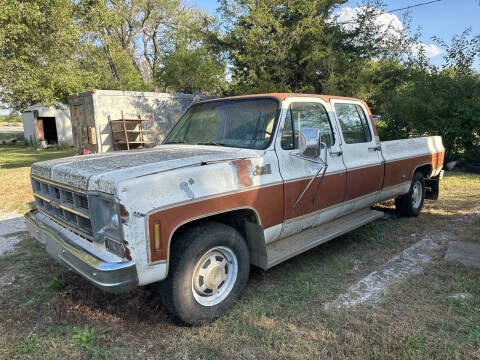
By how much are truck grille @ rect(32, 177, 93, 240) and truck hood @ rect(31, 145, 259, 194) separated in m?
0.10

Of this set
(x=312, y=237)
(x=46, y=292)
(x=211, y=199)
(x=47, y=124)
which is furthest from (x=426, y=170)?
(x=47, y=124)

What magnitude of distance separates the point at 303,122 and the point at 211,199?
1636 millimetres

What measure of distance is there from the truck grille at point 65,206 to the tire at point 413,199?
5.11 metres

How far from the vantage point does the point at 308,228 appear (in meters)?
3.91

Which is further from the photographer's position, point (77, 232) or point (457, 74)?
point (457, 74)

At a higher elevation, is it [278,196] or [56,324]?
[278,196]

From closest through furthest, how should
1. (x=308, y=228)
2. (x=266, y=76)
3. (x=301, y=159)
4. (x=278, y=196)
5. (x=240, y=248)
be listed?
(x=240, y=248)
(x=278, y=196)
(x=301, y=159)
(x=308, y=228)
(x=266, y=76)

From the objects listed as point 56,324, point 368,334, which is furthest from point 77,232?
point 368,334

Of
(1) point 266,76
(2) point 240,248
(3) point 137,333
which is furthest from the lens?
(1) point 266,76

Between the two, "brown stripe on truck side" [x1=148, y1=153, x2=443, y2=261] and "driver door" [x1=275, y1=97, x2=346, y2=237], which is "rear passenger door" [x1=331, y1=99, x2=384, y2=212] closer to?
"brown stripe on truck side" [x1=148, y1=153, x2=443, y2=261]

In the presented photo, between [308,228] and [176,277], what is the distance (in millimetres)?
1831

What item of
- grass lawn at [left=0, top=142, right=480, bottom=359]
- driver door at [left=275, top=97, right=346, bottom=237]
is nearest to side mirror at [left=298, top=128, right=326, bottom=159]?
driver door at [left=275, top=97, right=346, bottom=237]

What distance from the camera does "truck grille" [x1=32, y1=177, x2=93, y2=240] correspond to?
2783 mm

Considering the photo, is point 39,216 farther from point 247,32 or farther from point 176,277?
point 247,32
